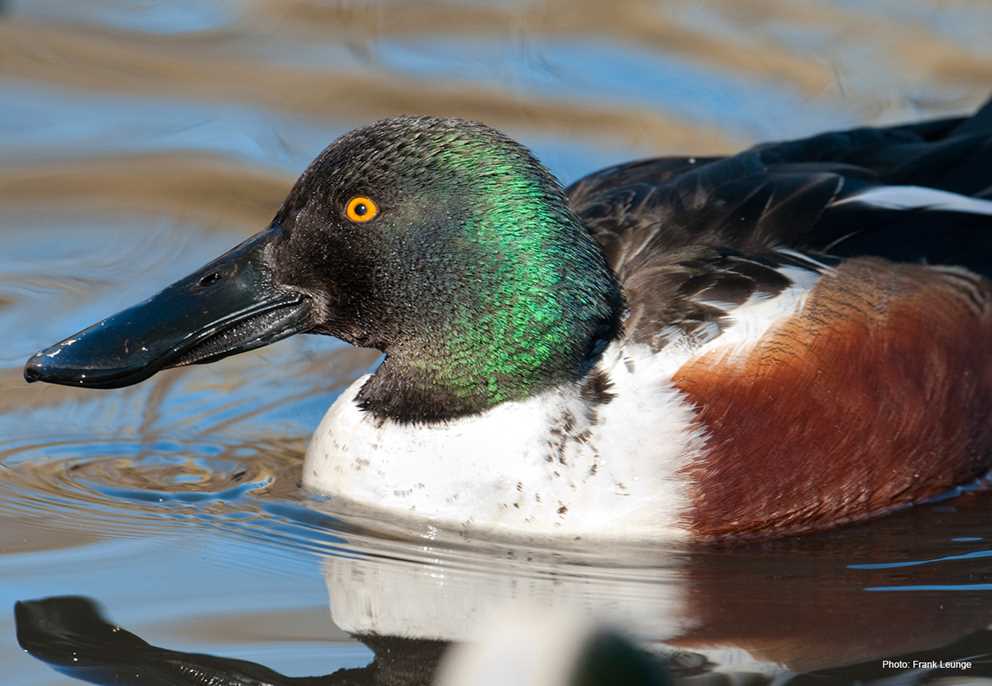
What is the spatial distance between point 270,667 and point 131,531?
95 cm

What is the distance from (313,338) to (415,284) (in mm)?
1706

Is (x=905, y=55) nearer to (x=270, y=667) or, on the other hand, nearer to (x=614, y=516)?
(x=614, y=516)

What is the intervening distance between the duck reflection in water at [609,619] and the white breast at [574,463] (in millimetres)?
100

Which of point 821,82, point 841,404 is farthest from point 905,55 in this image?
point 841,404

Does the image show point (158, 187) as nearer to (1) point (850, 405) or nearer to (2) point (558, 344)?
(2) point (558, 344)

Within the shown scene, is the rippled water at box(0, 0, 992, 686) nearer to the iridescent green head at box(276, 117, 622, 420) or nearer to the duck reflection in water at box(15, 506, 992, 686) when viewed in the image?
the duck reflection in water at box(15, 506, 992, 686)

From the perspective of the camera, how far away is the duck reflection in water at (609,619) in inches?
172

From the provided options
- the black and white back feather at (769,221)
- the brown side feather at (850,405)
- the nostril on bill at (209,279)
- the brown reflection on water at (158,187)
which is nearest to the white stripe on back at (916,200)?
the black and white back feather at (769,221)

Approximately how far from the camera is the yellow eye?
5023 mm

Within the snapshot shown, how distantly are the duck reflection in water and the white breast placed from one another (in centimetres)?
10

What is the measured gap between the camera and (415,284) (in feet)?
16.7

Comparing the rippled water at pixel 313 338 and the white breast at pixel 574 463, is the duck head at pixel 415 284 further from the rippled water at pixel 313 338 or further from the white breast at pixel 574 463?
the rippled water at pixel 313 338

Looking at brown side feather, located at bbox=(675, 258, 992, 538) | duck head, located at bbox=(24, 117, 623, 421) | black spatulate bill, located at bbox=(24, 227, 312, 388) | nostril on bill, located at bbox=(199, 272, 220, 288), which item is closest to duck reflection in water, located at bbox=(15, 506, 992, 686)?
brown side feather, located at bbox=(675, 258, 992, 538)

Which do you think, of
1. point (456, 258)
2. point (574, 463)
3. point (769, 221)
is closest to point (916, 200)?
point (769, 221)
